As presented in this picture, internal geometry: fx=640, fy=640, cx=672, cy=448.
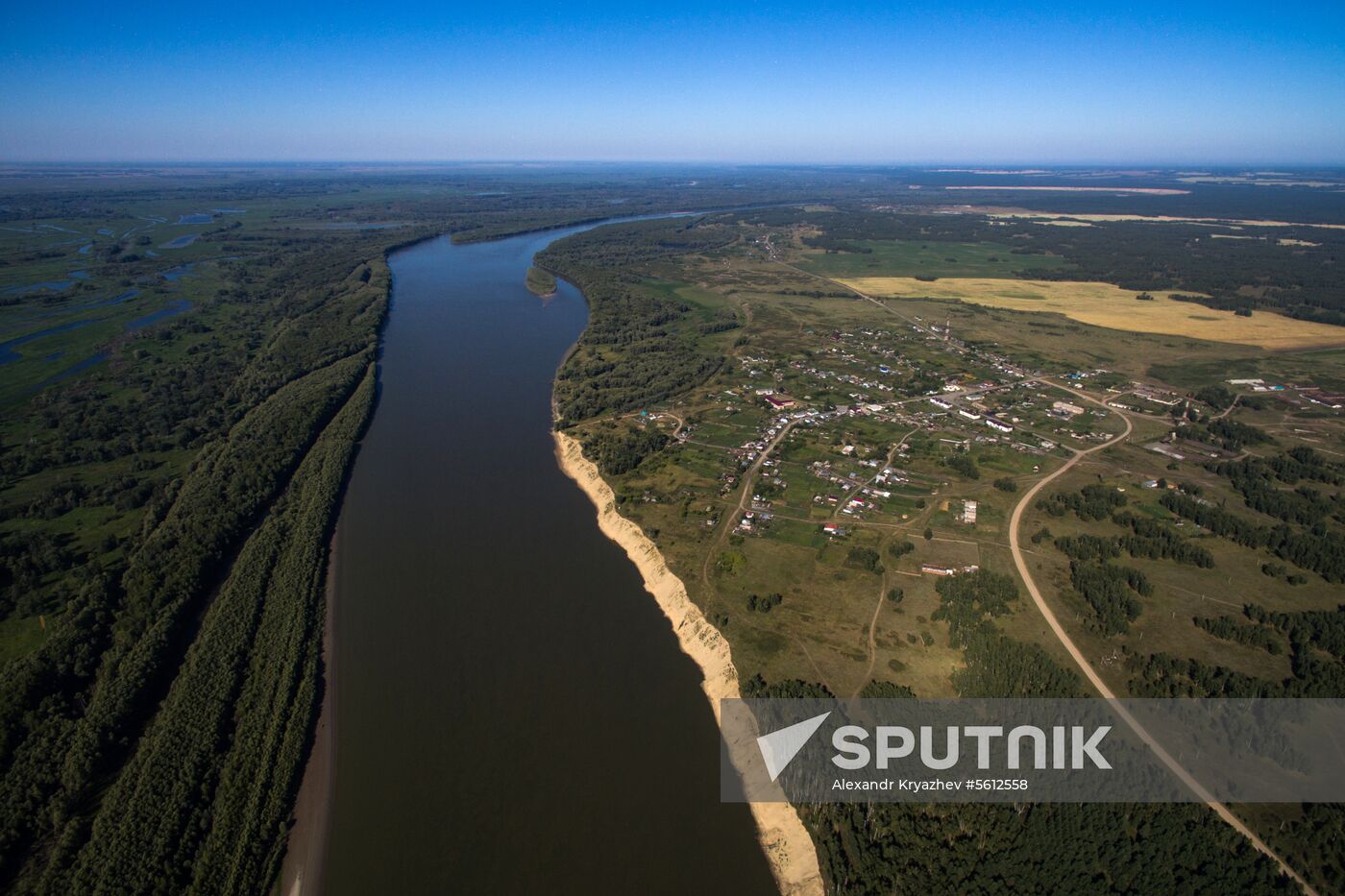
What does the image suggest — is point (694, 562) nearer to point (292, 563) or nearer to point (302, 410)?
point (292, 563)

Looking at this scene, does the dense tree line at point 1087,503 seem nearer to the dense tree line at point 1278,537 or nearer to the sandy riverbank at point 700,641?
the dense tree line at point 1278,537

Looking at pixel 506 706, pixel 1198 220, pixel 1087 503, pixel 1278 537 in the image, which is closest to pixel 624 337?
pixel 1087 503

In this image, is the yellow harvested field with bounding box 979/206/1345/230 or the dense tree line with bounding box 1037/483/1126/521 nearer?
the dense tree line with bounding box 1037/483/1126/521

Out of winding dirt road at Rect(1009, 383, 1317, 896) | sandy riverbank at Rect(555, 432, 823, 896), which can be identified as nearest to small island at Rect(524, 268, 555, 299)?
sandy riverbank at Rect(555, 432, 823, 896)

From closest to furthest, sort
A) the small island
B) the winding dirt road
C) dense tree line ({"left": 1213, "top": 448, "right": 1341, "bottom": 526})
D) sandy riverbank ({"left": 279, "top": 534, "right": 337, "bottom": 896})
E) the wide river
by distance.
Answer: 1. the winding dirt road
2. sandy riverbank ({"left": 279, "top": 534, "right": 337, "bottom": 896})
3. the wide river
4. dense tree line ({"left": 1213, "top": 448, "right": 1341, "bottom": 526})
5. the small island

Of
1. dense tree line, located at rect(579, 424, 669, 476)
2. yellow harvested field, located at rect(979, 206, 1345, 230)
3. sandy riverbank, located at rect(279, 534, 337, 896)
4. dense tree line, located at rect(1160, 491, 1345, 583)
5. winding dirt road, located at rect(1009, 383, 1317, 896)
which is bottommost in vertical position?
sandy riverbank, located at rect(279, 534, 337, 896)

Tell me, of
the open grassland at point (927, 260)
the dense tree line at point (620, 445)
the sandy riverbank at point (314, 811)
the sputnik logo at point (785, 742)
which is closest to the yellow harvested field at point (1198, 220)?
the open grassland at point (927, 260)

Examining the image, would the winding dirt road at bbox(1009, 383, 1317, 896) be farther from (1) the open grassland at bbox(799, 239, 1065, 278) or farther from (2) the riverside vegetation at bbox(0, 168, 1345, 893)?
(1) the open grassland at bbox(799, 239, 1065, 278)

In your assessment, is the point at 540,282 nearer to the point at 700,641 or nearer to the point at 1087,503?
the point at 1087,503
